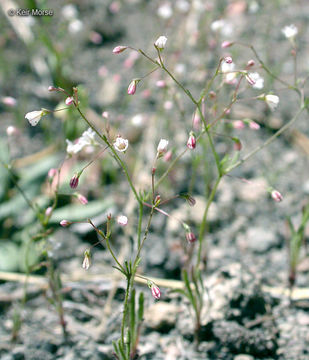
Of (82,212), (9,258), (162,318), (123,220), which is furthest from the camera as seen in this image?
(82,212)

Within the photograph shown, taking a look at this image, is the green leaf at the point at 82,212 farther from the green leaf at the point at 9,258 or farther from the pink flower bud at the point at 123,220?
the pink flower bud at the point at 123,220

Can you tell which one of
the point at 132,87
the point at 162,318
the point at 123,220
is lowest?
the point at 162,318

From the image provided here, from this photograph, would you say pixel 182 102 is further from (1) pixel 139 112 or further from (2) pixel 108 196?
(2) pixel 108 196

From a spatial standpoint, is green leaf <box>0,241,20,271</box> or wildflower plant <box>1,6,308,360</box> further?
green leaf <box>0,241,20,271</box>

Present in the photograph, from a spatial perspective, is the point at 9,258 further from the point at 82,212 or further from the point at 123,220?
the point at 123,220

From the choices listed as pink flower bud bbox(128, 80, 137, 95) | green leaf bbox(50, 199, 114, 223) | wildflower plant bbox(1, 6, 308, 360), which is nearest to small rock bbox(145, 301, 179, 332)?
wildflower plant bbox(1, 6, 308, 360)

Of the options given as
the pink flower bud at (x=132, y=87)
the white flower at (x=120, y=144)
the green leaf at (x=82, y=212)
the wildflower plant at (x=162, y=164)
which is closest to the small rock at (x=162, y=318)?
the wildflower plant at (x=162, y=164)

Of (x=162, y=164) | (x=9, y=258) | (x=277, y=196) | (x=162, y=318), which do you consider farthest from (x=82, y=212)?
(x=277, y=196)

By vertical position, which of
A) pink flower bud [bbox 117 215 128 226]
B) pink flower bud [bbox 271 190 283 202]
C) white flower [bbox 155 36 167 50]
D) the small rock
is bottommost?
the small rock

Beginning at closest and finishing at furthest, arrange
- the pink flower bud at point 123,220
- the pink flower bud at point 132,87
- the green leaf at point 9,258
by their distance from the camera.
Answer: the pink flower bud at point 123,220 < the pink flower bud at point 132,87 < the green leaf at point 9,258

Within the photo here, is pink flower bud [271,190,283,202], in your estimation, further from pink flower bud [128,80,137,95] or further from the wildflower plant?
pink flower bud [128,80,137,95]

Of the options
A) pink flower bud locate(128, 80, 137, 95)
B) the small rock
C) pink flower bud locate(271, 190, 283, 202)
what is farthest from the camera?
the small rock
